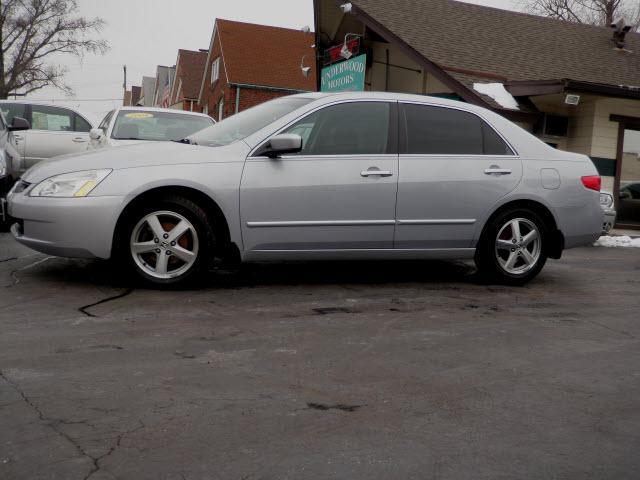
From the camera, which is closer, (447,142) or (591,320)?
(591,320)

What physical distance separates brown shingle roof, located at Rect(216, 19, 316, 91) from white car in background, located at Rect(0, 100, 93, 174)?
72.1 ft

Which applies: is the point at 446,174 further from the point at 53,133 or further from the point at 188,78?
the point at 188,78

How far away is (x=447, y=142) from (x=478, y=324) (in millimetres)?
1963

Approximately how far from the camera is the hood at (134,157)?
5727 mm

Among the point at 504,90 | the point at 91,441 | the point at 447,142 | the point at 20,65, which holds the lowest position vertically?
the point at 91,441

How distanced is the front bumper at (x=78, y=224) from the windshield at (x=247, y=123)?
1071mm

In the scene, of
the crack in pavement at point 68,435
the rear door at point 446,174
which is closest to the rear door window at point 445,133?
the rear door at point 446,174

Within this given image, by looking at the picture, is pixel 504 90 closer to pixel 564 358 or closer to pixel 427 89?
pixel 427 89

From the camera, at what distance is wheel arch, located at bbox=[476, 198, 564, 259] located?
21.9ft

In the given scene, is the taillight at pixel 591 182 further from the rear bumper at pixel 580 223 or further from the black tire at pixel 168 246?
the black tire at pixel 168 246

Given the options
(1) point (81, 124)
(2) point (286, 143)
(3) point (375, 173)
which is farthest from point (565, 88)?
(2) point (286, 143)

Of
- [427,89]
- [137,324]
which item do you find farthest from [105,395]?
[427,89]

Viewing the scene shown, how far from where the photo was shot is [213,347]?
4320 millimetres

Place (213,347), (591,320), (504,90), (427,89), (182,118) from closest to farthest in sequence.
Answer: (213,347), (591,320), (182,118), (504,90), (427,89)
